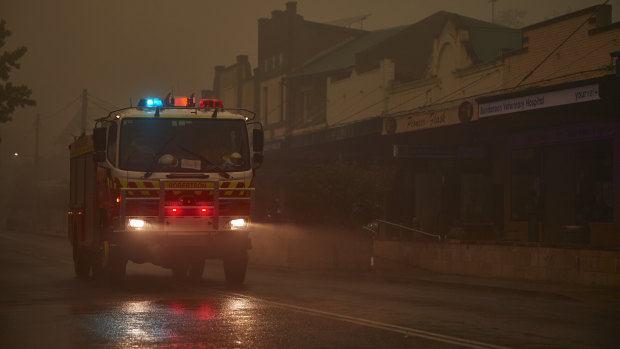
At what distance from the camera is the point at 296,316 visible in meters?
11.9

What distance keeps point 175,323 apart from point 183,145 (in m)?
5.77

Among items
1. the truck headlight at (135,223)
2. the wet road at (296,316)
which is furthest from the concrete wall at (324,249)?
the truck headlight at (135,223)

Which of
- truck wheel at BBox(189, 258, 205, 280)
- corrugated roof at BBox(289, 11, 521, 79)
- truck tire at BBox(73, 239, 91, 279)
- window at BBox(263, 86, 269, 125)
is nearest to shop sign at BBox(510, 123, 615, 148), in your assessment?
corrugated roof at BBox(289, 11, 521, 79)

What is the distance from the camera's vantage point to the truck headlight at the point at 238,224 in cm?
1638

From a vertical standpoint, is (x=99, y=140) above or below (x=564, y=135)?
below

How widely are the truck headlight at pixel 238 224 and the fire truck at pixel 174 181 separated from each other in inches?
0.7

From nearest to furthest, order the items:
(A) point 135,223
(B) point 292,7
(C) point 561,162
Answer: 1. (A) point 135,223
2. (C) point 561,162
3. (B) point 292,7

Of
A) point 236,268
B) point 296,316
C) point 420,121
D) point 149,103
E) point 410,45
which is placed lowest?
point 296,316

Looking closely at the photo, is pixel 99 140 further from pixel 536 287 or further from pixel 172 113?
pixel 536 287

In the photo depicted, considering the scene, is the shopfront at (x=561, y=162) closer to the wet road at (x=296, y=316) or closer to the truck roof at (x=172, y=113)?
the wet road at (x=296, y=316)

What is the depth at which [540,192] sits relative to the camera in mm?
29750

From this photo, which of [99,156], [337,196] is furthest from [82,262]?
[337,196]

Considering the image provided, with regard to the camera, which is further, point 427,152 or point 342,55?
point 342,55

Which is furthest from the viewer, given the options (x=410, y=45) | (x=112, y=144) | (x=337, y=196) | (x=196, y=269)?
(x=410, y=45)
